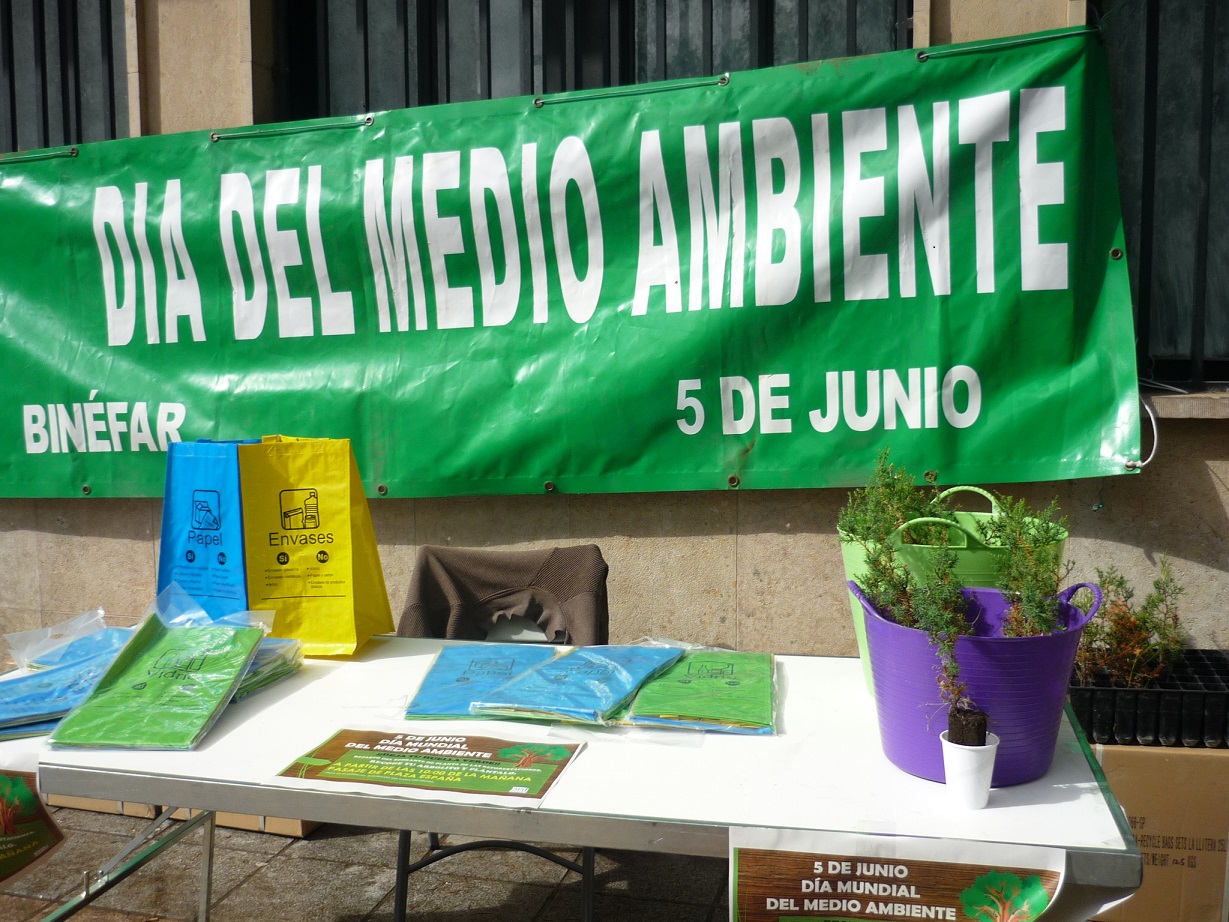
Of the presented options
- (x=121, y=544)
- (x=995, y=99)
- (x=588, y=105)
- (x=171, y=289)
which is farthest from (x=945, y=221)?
(x=121, y=544)

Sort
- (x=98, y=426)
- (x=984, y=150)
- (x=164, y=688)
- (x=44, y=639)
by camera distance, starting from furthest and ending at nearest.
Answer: (x=98, y=426)
(x=984, y=150)
(x=44, y=639)
(x=164, y=688)

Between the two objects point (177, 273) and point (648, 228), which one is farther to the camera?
point (177, 273)

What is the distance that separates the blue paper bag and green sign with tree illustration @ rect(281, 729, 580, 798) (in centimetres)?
69

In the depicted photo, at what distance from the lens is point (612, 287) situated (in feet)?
11.0

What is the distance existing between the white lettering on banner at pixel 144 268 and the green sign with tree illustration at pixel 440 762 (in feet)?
8.40

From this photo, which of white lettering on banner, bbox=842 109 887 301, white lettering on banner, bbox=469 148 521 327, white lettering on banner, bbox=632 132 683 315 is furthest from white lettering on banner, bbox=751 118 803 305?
white lettering on banner, bbox=469 148 521 327

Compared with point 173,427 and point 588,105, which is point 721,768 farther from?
point 173,427

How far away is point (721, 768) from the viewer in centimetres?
156

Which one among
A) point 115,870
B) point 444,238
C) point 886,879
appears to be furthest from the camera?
point 444,238

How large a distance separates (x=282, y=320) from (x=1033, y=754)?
9.94 feet

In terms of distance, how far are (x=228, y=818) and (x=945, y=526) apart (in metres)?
2.68

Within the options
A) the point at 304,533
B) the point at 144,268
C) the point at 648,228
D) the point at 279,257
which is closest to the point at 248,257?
the point at 279,257

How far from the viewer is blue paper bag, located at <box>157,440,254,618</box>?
2.23 meters

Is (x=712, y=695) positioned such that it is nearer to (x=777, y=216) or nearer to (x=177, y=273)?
(x=777, y=216)
